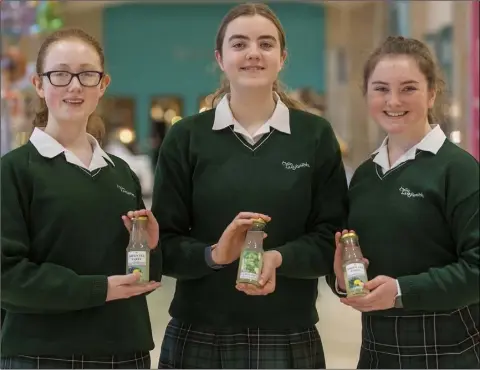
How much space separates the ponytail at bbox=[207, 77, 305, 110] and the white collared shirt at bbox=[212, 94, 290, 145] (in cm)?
11

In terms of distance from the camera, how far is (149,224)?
218 cm

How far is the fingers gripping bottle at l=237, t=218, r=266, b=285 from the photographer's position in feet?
6.72

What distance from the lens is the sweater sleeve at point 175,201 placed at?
7.54ft

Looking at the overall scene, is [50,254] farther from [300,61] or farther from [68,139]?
[300,61]

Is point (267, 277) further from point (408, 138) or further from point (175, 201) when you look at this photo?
point (408, 138)

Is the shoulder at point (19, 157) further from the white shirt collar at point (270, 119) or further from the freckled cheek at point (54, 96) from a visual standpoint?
the white shirt collar at point (270, 119)

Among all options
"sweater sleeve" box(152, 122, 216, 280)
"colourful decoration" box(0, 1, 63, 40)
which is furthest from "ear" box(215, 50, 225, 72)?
"colourful decoration" box(0, 1, 63, 40)

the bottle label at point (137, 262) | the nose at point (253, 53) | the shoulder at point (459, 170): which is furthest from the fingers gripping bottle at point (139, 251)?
the shoulder at point (459, 170)

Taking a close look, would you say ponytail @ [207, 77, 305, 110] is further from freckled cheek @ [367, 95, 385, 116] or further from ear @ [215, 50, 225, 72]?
freckled cheek @ [367, 95, 385, 116]

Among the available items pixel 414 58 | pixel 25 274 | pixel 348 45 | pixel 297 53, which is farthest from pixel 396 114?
pixel 297 53

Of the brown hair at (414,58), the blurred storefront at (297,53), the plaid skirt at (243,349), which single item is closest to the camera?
the brown hair at (414,58)

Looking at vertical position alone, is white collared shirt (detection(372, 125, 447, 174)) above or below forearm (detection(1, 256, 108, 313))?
above

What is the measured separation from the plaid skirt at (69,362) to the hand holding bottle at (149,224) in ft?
1.17

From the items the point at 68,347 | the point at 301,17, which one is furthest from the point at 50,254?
the point at 301,17
